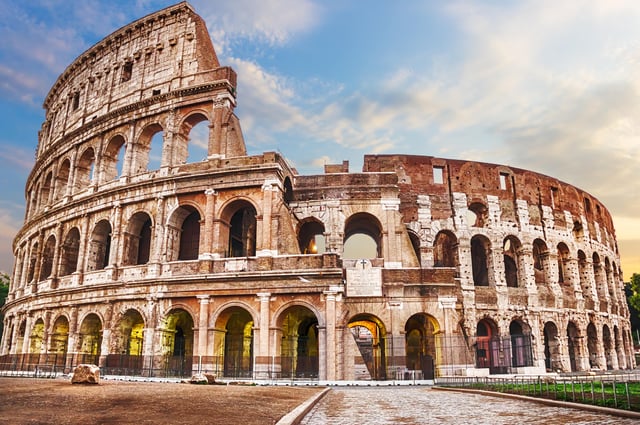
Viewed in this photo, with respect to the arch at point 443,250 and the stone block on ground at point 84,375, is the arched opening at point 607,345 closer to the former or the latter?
the arch at point 443,250

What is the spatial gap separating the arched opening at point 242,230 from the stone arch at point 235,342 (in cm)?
268

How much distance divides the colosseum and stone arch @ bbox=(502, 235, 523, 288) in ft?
0.53

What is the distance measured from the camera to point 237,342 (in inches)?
807

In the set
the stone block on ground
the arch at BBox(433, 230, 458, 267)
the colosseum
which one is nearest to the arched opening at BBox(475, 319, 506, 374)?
the colosseum

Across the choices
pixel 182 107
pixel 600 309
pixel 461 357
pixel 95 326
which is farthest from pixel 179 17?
pixel 600 309

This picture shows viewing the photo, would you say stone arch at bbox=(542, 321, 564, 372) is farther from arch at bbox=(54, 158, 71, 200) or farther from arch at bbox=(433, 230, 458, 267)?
arch at bbox=(54, 158, 71, 200)

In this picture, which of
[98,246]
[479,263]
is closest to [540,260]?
[479,263]

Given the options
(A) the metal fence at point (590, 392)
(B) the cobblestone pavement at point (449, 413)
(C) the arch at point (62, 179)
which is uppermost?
(C) the arch at point (62, 179)

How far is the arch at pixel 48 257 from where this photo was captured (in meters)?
25.5

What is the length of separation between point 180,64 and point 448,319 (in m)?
16.6

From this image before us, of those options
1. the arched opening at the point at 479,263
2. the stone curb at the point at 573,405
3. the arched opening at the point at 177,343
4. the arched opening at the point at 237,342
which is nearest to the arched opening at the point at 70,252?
the arched opening at the point at 177,343

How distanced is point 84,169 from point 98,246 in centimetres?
510

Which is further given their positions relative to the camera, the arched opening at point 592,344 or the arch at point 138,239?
the arched opening at point 592,344

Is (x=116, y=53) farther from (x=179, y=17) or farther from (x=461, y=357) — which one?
(x=461, y=357)
